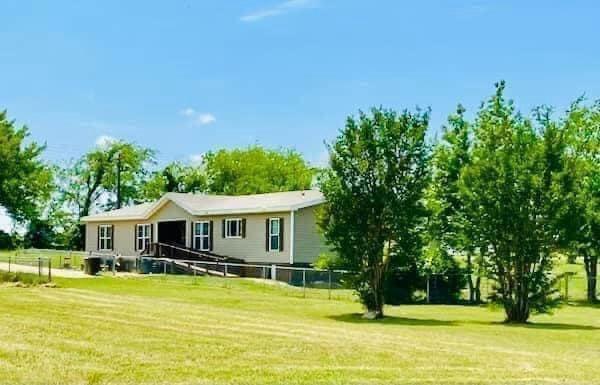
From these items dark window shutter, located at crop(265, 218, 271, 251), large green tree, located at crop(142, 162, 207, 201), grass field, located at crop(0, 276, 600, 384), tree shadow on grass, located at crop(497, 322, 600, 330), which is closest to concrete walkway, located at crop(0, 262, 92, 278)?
dark window shutter, located at crop(265, 218, 271, 251)

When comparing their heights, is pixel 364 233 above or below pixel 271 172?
Answer: below

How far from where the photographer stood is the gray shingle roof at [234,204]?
39.8m

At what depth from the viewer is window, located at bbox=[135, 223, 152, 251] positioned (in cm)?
4906

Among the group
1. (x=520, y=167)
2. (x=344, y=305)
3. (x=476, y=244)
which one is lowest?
(x=344, y=305)

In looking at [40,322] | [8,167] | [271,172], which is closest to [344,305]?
[40,322]

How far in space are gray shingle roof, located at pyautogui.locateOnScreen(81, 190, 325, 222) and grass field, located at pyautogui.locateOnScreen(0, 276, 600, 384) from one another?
1538 cm

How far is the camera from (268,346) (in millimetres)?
13773

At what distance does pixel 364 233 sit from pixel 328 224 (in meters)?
0.97

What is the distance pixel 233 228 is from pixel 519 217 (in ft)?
72.6

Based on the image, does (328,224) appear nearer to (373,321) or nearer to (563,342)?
(373,321)

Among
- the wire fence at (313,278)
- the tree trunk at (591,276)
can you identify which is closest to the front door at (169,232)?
the wire fence at (313,278)

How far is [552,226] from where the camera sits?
22.7 metres

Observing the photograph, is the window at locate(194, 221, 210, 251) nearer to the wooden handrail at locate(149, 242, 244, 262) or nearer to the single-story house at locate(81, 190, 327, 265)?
the single-story house at locate(81, 190, 327, 265)

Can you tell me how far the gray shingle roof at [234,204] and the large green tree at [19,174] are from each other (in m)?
4.60
